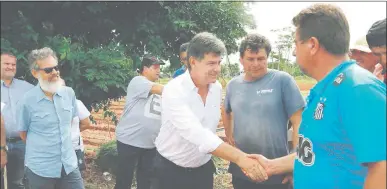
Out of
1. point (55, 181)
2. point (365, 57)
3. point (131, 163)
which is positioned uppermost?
point (365, 57)

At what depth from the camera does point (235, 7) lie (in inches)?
111

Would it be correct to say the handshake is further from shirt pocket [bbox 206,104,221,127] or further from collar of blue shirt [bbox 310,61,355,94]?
collar of blue shirt [bbox 310,61,355,94]

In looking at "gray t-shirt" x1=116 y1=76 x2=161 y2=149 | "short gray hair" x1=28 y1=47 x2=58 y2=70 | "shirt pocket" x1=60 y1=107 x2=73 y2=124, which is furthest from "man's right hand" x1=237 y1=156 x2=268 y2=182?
"gray t-shirt" x1=116 y1=76 x2=161 y2=149

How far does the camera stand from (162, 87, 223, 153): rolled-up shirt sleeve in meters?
2.46

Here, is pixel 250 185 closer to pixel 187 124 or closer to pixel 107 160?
pixel 187 124

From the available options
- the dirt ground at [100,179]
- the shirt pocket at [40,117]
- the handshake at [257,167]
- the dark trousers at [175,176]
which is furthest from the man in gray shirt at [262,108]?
the dirt ground at [100,179]

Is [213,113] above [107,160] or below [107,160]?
above

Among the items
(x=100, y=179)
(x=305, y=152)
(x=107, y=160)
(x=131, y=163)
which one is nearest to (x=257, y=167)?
(x=305, y=152)

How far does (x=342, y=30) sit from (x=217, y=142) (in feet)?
3.53

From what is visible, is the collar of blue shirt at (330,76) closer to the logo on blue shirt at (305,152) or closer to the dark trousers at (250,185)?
the logo on blue shirt at (305,152)

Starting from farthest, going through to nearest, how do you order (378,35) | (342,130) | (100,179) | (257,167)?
(100,179) < (257,167) < (378,35) < (342,130)

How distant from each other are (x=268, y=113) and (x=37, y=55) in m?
1.74

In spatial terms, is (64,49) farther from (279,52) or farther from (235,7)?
(279,52)

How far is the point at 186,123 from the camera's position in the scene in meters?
2.49
